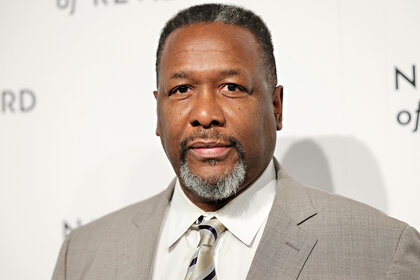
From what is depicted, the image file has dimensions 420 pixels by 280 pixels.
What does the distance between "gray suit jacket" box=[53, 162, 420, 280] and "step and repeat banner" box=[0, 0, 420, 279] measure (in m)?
0.38

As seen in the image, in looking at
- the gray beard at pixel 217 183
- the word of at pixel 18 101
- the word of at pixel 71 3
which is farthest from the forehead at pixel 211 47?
the word of at pixel 18 101

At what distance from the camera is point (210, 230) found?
1415 millimetres

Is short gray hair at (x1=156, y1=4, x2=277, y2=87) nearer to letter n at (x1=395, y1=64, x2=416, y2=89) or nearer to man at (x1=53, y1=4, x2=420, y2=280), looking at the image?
man at (x1=53, y1=4, x2=420, y2=280)

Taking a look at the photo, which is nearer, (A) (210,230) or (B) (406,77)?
(A) (210,230)

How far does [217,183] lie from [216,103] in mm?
205

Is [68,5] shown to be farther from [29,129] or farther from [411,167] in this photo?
[411,167]

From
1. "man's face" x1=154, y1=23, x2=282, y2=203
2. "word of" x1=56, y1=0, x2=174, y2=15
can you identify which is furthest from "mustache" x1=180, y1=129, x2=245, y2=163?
"word of" x1=56, y1=0, x2=174, y2=15

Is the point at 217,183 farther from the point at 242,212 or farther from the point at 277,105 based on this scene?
the point at 277,105

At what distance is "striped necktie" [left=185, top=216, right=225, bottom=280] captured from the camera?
1.35m

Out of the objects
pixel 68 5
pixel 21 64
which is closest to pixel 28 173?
pixel 21 64

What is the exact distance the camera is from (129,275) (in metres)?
1.46

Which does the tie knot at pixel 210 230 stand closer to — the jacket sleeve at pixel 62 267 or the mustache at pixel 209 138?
the mustache at pixel 209 138

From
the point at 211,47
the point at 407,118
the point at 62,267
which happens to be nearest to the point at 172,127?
the point at 211,47

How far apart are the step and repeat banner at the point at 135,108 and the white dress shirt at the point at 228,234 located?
0.42m
